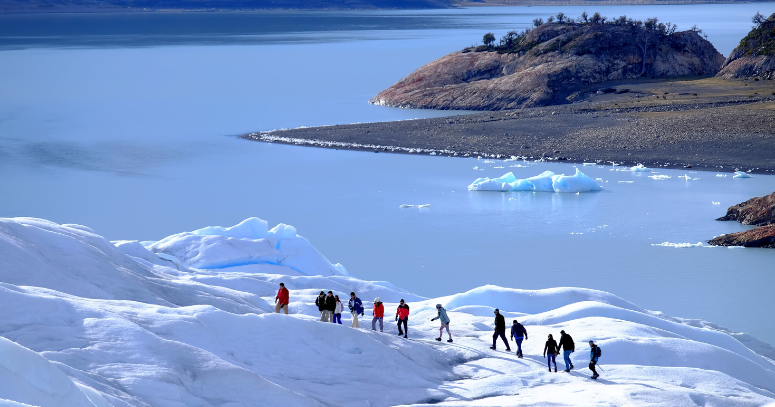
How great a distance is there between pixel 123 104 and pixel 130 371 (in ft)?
212

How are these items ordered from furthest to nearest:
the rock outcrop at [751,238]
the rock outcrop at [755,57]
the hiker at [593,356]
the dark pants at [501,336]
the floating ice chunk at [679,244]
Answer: the rock outcrop at [755,57] < the floating ice chunk at [679,244] < the rock outcrop at [751,238] < the dark pants at [501,336] < the hiker at [593,356]

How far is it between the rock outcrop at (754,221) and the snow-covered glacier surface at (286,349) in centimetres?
910

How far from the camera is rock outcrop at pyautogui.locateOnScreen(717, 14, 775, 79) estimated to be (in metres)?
59.6

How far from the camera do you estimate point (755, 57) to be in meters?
60.4

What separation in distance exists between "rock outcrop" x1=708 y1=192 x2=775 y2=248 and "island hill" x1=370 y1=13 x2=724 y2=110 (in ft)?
96.8

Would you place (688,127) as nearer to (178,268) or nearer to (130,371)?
(178,268)

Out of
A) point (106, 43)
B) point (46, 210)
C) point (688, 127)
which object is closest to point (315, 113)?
point (688, 127)

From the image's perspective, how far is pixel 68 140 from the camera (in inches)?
2057

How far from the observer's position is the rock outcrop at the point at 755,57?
59.6 meters

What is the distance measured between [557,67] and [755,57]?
44.2 feet

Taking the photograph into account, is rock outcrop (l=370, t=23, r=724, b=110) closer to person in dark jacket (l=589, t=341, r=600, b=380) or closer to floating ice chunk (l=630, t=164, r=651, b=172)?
floating ice chunk (l=630, t=164, r=651, b=172)

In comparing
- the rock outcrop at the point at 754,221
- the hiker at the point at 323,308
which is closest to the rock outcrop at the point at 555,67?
the rock outcrop at the point at 754,221

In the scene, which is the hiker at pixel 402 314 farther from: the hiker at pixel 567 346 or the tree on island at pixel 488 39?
the tree on island at pixel 488 39

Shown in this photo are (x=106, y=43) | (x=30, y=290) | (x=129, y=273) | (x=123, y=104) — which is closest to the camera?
(x=30, y=290)
